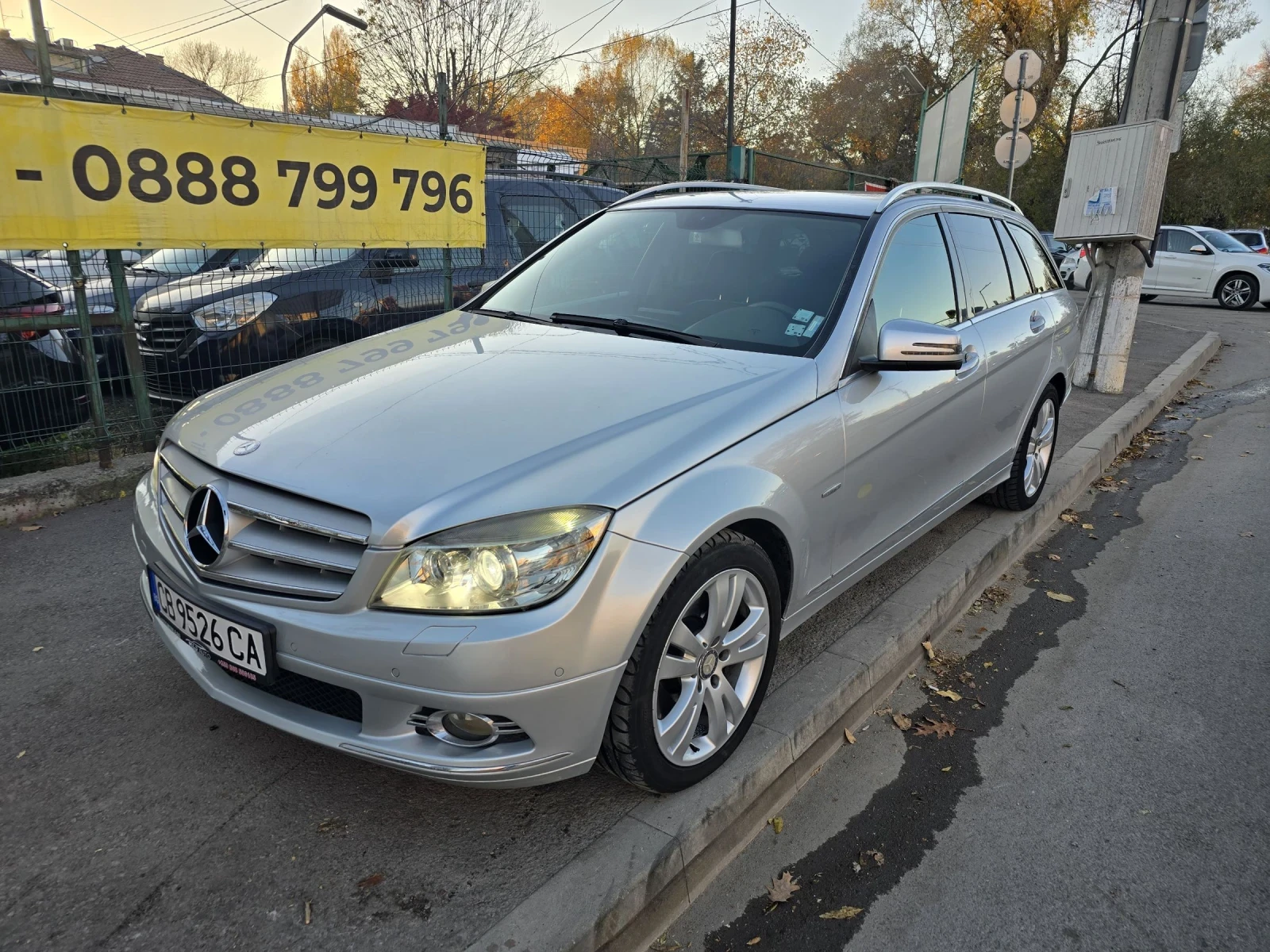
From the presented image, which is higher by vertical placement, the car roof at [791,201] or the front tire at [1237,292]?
the car roof at [791,201]

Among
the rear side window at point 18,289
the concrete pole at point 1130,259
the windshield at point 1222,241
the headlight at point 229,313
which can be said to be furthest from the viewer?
the windshield at point 1222,241

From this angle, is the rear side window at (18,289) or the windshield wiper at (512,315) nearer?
the windshield wiper at (512,315)

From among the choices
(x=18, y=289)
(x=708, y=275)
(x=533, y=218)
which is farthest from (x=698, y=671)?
(x=533, y=218)

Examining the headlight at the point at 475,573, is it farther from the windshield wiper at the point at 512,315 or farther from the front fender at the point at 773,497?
the windshield wiper at the point at 512,315

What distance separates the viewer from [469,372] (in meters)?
2.84

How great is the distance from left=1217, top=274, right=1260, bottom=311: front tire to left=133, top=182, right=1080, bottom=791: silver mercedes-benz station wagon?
1796 cm

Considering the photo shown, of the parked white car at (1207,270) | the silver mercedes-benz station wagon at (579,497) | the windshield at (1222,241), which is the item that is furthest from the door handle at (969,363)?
the windshield at (1222,241)

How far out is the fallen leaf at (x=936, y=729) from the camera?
309 cm

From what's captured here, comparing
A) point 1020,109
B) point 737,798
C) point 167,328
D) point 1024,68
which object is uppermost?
point 1024,68

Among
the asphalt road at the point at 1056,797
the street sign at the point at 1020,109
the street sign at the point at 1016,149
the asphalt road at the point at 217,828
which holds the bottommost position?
the asphalt road at the point at 1056,797

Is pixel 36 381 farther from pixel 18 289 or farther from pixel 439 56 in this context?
pixel 439 56

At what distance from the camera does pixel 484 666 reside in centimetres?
200

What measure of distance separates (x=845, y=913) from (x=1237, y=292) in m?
20.1

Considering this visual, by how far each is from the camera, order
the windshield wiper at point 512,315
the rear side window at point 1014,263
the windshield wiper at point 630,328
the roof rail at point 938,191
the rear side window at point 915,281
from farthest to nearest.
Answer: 1. the rear side window at point 1014,263
2. the roof rail at point 938,191
3. the windshield wiper at point 512,315
4. the rear side window at point 915,281
5. the windshield wiper at point 630,328
